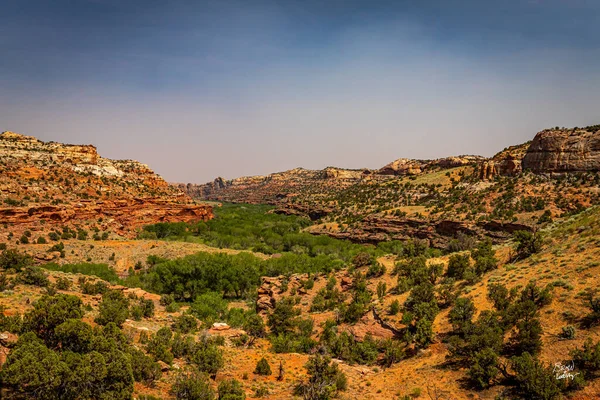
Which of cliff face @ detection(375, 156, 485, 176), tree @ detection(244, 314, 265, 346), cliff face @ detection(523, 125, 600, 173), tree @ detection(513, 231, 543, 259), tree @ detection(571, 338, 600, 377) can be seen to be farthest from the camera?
cliff face @ detection(375, 156, 485, 176)

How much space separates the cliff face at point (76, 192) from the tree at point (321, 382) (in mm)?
44703

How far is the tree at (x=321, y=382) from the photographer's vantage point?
1210 cm

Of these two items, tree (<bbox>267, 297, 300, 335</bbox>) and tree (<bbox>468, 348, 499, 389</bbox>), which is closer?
tree (<bbox>468, 348, 499, 389</bbox>)

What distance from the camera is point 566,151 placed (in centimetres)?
4541

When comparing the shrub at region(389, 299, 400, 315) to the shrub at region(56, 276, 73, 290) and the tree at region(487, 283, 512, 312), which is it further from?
the shrub at region(56, 276, 73, 290)

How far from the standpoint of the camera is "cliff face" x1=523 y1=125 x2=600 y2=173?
1718 inches

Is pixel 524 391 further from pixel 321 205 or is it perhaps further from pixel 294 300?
pixel 321 205

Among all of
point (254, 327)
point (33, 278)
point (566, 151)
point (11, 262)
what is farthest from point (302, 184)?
point (33, 278)

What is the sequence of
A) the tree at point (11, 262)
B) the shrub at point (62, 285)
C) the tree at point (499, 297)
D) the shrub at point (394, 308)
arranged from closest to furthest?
1. the tree at point (499, 297)
2. the shrub at point (62, 285)
3. the shrub at point (394, 308)
4. the tree at point (11, 262)

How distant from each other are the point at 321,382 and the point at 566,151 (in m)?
50.3

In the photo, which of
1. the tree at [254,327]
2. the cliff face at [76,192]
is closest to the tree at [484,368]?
the tree at [254,327]

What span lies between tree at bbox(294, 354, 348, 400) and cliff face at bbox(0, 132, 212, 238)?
44.7 m

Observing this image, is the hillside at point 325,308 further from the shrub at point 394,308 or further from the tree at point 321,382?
the shrub at point 394,308

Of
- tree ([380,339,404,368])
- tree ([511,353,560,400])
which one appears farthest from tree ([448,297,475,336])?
tree ([511,353,560,400])
